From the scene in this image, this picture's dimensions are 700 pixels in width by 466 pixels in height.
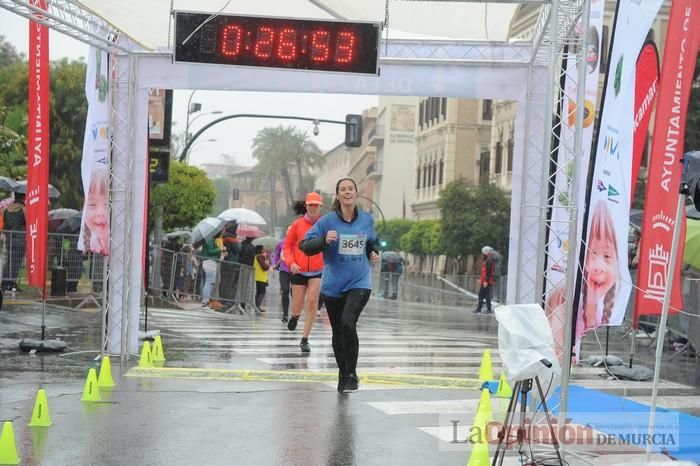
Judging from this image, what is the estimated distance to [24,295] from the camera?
65.3 feet

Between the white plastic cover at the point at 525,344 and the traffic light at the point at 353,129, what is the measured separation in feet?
89.6

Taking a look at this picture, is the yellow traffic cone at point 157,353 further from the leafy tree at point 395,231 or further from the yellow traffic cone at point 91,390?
the leafy tree at point 395,231

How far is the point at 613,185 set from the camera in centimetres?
1024

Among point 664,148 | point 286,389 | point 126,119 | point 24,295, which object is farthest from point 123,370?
point 24,295

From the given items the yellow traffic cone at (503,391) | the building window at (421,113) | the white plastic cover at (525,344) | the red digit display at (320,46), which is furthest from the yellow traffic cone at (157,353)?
the building window at (421,113)

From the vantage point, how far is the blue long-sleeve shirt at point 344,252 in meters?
9.76

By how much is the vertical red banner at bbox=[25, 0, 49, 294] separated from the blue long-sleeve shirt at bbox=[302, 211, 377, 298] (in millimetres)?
3774

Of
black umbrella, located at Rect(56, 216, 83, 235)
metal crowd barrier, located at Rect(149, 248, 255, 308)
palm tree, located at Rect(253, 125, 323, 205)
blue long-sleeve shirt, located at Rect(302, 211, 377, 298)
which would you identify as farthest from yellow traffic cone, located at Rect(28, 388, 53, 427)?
palm tree, located at Rect(253, 125, 323, 205)

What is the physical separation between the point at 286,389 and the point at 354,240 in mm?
1639

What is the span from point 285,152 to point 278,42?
104 metres

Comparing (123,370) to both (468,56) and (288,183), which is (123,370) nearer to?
(468,56)

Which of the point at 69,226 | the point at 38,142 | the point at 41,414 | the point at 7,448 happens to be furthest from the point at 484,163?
the point at 7,448

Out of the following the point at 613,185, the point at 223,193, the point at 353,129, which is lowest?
the point at 223,193

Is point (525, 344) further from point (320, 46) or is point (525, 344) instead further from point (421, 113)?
point (421, 113)
